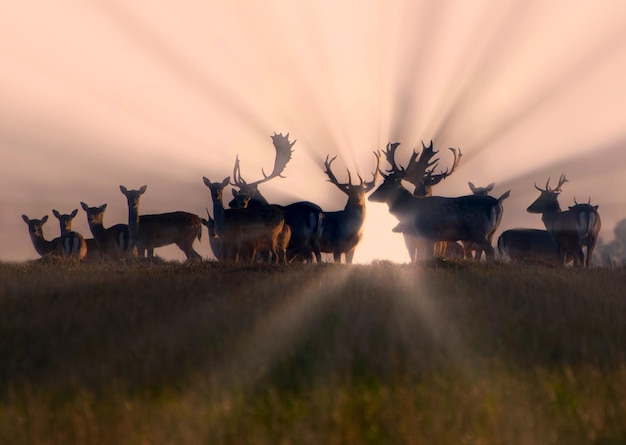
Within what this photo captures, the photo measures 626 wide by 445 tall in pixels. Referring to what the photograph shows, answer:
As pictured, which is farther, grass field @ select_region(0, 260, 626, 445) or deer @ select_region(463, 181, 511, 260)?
deer @ select_region(463, 181, 511, 260)

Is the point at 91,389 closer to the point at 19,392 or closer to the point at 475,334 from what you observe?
the point at 19,392

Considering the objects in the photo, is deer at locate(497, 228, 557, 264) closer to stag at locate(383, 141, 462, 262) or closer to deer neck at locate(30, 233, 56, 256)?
stag at locate(383, 141, 462, 262)

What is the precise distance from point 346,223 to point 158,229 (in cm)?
713

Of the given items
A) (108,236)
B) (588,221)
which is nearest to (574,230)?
(588,221)

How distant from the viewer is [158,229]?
27.6m

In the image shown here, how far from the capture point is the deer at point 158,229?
27016mm

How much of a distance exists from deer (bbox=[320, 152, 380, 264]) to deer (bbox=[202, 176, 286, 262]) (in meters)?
2.36

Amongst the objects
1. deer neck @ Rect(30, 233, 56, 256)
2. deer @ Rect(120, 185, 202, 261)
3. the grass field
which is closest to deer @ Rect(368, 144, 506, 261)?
deer @ Rect(120, 185, 202, 261)

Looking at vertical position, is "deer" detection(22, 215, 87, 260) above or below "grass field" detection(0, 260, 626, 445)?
above

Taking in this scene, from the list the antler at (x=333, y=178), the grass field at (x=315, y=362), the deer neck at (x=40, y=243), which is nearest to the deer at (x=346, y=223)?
the antler at (x=333, y=178)

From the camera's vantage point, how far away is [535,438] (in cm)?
496

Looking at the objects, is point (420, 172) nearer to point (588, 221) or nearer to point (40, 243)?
point (588, 221)

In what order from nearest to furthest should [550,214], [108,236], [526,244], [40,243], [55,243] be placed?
[550,214]
[526,244]
[108,236]
[55,243]
[40,243]

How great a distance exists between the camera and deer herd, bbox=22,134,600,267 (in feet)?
69.3
